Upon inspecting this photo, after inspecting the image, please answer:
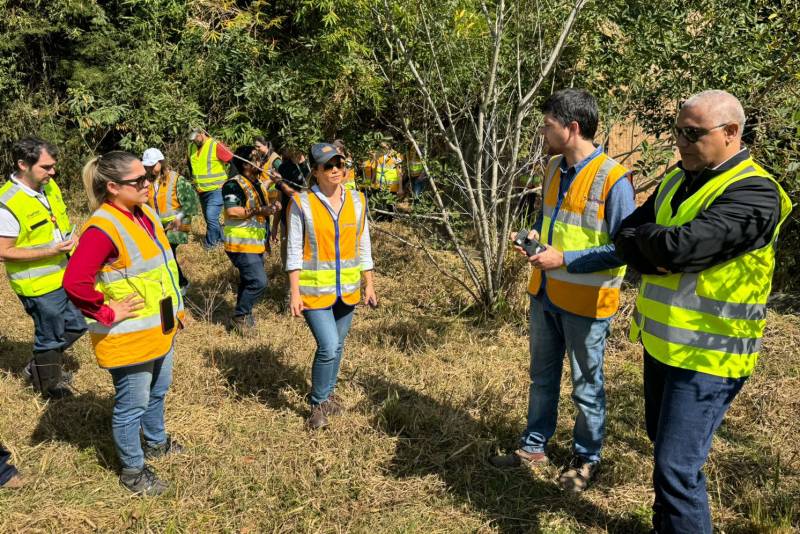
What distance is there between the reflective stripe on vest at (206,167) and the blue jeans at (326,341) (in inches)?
200

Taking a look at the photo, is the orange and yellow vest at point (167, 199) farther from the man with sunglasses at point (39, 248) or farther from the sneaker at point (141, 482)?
the sneaker at point (141, 482)

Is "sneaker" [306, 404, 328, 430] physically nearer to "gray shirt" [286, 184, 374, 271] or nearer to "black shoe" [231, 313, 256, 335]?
"gray shirt" [286, 184, 374, 271]

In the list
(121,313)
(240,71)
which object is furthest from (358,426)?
(240,71)

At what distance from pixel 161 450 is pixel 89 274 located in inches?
48.6

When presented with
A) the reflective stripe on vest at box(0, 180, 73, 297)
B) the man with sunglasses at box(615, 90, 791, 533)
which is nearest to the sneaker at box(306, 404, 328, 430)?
the reflective stripe on vest at box(0, 180, 73, 297)

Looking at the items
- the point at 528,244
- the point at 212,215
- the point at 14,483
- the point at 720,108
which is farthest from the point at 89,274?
the point at 212,215

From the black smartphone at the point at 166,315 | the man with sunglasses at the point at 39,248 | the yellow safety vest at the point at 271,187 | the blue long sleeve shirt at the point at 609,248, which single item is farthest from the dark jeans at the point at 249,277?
the blue long sleeve shirt at the point at 609,248

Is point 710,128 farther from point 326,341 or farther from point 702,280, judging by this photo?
point 326,341

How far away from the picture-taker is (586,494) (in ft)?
10.5

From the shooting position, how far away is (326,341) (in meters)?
3.69

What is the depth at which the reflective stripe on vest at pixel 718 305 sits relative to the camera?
218 cm

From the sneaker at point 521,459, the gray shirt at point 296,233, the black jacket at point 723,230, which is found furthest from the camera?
the gray shirt at point 296,233

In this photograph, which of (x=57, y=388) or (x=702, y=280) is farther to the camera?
(x=57, y=388)

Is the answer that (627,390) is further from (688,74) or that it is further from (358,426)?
(688,74)
